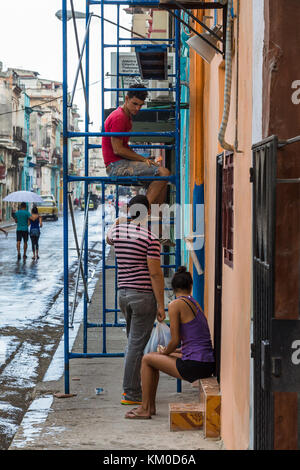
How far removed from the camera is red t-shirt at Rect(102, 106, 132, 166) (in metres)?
7.48

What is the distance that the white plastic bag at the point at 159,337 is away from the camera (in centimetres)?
666

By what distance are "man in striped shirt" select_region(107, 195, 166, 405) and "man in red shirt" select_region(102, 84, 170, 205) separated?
0.60 m

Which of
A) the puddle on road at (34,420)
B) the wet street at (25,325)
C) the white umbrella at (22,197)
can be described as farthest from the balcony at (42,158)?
the puddle on road at (34,420)

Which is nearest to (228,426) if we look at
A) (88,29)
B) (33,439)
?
(33,439)

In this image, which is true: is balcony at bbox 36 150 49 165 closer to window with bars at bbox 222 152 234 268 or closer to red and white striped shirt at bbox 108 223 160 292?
red and white striped shirt at bbox 108 223 160 292

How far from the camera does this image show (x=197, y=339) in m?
6.23

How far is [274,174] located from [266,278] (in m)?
0.50

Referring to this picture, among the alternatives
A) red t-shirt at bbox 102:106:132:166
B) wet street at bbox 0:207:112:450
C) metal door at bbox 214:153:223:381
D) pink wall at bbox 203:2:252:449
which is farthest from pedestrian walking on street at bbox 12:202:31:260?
pink wall at bbox 203:2:252:449

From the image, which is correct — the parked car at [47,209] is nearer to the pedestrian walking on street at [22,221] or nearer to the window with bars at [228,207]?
the pedestrian walking on street at [22,221]

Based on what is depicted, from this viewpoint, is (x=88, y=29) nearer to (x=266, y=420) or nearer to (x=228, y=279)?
(x=228, y=279)

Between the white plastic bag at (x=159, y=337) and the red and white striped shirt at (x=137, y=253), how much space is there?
38 cm

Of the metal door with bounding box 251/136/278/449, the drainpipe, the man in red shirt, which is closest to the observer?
the metal door with bounding box 251/136/278/449

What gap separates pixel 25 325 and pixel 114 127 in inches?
204

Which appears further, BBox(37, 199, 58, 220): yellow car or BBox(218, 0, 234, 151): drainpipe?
BBox(37, 199, 58, 220): yellow car
